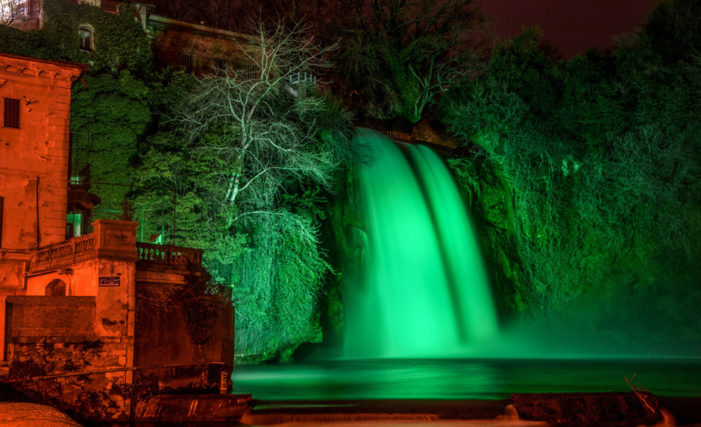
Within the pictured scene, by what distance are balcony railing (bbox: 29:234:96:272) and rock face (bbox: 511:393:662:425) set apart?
1142 cm

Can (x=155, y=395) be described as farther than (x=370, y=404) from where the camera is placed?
Yes

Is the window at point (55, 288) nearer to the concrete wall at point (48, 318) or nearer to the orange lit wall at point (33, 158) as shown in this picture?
the orange lit wall at point (33, 158)

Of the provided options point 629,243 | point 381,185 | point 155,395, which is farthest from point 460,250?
point 155,395

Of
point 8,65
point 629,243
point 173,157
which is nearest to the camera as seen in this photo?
point 8,65

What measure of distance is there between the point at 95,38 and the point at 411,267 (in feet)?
58.8

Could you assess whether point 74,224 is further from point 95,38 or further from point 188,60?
point 188,60

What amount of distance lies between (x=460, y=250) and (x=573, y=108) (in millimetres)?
11236

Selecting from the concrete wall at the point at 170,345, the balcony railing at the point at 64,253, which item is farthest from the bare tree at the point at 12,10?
the concrete wall at the point at 170,345

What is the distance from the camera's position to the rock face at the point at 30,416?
13.6 metres

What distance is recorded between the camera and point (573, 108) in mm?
41500

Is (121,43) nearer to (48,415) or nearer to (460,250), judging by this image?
(460,250)

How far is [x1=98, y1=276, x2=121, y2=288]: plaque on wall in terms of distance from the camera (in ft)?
62.7

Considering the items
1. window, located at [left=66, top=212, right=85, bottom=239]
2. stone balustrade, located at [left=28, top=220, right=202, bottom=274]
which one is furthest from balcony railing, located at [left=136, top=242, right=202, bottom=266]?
window, located at [left=66, top=212, right=85, bottom=239]

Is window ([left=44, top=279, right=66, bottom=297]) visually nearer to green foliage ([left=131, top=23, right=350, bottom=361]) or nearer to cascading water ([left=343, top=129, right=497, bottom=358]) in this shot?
green foliage ([left=131, top=23, right=350, bottom=361])
